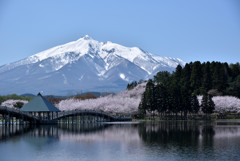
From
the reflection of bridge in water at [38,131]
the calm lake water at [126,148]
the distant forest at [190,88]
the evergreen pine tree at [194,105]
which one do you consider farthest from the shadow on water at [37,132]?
the evergreen pine tree at [194,105]

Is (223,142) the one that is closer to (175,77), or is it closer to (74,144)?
(74,144)

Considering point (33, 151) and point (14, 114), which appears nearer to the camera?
point (33, 151)

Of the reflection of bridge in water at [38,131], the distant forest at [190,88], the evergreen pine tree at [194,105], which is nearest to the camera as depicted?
the reflection of bridge in water at [38,131]

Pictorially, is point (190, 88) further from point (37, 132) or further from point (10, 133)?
point (10, 133)

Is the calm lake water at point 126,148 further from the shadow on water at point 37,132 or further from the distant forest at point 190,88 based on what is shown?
the distant forest at point 190,88

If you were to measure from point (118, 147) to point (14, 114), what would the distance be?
45306 mm

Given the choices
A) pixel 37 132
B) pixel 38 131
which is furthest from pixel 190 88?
pixel 37 132

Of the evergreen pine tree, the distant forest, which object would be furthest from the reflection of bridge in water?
the evergreen pine tree

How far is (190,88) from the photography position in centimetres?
13750

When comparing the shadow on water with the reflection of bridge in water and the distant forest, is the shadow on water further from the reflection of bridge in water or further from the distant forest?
the distant forest

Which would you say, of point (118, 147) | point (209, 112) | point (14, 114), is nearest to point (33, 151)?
point (118, 147)

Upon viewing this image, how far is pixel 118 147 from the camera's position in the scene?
1980 inches

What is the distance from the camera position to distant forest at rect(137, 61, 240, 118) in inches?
4397

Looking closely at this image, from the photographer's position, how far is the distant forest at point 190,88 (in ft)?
366
